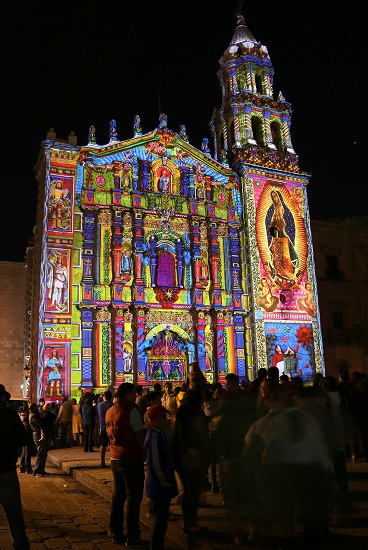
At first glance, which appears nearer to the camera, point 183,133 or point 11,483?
point 11,483

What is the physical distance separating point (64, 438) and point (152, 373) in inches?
296

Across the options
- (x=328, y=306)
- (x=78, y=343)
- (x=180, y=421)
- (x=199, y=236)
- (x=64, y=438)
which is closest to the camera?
(x=180, y=421)

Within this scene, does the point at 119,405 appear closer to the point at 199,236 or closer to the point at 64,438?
the point at 64,438

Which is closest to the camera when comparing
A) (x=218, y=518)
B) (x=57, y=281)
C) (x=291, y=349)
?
(x=218, y=518)

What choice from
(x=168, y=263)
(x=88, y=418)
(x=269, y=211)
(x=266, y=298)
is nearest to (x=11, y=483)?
(x=88, y=418)

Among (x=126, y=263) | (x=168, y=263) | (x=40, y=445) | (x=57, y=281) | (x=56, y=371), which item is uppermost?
(x=168, y=263)

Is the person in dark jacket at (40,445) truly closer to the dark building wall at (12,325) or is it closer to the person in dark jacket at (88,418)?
the person in dark jacket at (88,418)

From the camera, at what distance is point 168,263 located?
27.4 m

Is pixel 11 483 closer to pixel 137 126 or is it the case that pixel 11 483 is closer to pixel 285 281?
pixel 285 281

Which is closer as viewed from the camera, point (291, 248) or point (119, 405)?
point (119, 405)

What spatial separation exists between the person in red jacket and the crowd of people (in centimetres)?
1

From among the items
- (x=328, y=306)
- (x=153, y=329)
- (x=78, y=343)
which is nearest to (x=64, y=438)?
(x=78, y=343)

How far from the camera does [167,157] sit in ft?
94.8

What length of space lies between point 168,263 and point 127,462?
21299 mm
